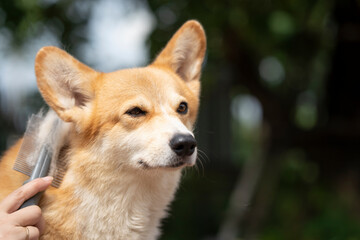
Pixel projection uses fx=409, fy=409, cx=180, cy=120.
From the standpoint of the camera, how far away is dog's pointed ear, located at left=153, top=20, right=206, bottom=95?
291cm

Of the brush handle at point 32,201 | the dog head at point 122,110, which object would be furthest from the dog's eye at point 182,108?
the brush handle at point 32,201

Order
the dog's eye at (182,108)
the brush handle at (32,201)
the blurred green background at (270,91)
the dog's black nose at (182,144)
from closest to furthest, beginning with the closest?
the brush handle at (32,201)
the dog's black nose at (182,144)
the dog's eye at (182,108)
the blurred green background at (270,91)

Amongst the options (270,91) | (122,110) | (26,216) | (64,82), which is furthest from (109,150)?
(270,91)

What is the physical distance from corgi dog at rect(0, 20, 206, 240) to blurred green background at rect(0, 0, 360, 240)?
232 centimetres

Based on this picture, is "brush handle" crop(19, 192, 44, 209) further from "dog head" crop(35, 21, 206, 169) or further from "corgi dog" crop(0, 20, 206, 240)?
"dog head" crop(35, 21, 206, 169)

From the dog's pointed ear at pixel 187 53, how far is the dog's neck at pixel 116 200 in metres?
0.87

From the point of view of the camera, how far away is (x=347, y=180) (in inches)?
249

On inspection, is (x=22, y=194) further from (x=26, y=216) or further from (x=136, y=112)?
(x=136, y=112)

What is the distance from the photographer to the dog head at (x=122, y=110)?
2.33m

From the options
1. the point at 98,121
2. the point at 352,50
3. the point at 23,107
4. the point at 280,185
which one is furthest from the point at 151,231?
the point at 280,185

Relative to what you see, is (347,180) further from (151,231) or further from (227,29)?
(151,231)

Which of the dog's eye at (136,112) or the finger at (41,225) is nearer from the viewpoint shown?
the finger at (41,225)

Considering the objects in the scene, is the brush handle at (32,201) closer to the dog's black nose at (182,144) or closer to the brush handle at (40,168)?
the brush handle at (40,168)

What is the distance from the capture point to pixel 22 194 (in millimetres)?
2057
